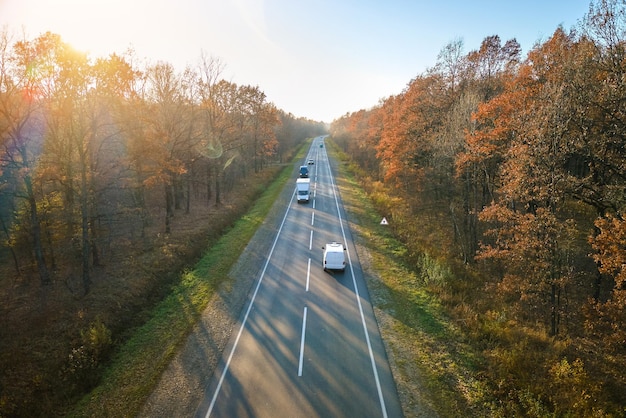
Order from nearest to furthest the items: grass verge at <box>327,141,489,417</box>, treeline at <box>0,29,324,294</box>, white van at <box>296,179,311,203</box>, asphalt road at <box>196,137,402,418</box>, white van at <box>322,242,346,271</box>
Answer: asphalt road at <box>196,137,402,418</box>, grass verge at <box>327,141,489,417</box>, treeline at <box>0,29,324,294</box>, white van at <box>322,242,346,271</box>, white van at <box>296,179,311,203</box>

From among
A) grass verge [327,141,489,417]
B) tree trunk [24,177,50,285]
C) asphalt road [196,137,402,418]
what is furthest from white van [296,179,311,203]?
tree trunk [24,177,50,285]

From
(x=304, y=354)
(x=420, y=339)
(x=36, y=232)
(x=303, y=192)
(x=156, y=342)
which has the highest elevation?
(x=303, y=192)

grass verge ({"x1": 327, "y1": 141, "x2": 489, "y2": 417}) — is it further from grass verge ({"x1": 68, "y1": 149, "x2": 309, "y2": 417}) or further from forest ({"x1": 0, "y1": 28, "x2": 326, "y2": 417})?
forest ({"x1": 0, "y1": 28, "x2": 326, "y2": 417})

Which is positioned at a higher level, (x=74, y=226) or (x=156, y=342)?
(x=74, y=226)

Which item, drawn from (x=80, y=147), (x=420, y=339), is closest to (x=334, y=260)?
(x=420, y=339)

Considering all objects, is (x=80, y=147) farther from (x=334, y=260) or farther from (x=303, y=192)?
(x=303, y=192)

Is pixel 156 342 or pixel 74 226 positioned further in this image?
pixel 74 226
